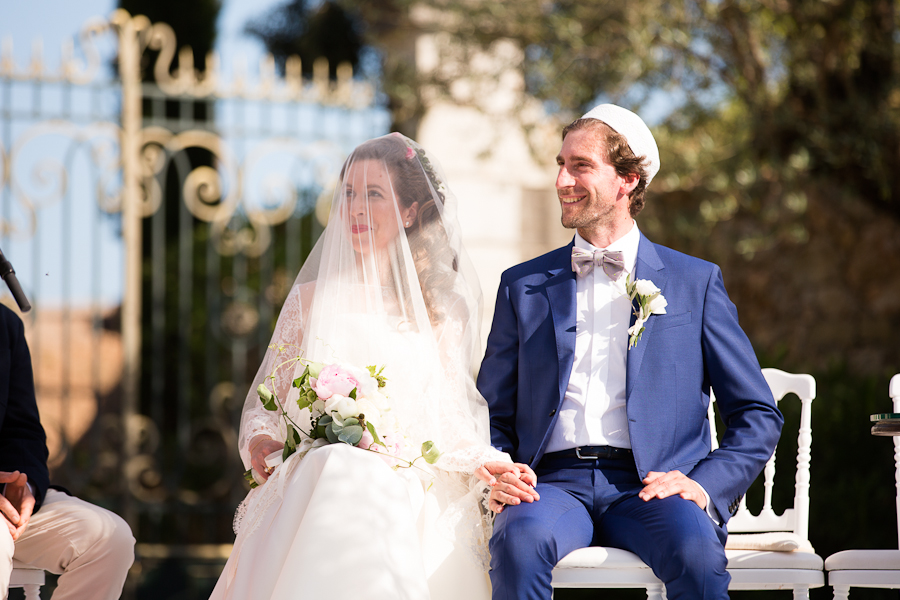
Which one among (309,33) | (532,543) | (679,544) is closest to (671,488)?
(679,544)

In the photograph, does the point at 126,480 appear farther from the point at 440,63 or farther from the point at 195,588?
the point at 440,63

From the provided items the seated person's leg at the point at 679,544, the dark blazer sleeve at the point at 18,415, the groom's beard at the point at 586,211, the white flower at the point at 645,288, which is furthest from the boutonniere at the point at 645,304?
the dark blazer sleeve at the point at 18,415

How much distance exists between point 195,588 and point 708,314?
15.7ft

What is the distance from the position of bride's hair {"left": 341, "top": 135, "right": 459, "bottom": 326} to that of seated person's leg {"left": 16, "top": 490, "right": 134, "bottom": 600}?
4.31 feet

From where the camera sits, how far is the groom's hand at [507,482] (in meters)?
2.64

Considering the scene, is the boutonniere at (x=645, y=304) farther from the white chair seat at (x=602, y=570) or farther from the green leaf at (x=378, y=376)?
the green leaf at (x=378, y=376)

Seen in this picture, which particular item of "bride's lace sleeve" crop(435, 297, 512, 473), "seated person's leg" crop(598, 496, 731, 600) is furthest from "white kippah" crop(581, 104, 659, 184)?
"seated person's leg" crop(598, 496, 731, 600)

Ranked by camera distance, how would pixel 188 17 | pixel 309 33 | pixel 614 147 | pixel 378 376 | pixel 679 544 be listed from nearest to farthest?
1. pixel 679 544
2. pixel 378 376
3. pixel 614 147
4. pixel 188 17
5. pixel 309 33

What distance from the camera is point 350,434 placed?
2627 mm

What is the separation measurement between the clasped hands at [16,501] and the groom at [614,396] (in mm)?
1496

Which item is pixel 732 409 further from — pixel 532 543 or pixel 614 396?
pixel 532 543

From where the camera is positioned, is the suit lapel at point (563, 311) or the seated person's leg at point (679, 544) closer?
the seated person's leg at point (679, 544)

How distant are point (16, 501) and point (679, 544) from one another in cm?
208

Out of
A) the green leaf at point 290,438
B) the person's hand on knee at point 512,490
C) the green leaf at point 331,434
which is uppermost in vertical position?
the green leaf at point 331,434
